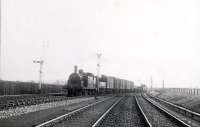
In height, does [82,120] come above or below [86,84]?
below

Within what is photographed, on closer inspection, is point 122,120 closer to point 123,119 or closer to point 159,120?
point 123,119

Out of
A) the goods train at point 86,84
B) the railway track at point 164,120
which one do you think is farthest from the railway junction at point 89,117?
the goods train at point 86,84

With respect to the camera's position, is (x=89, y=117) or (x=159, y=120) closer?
(x=89, y=117)

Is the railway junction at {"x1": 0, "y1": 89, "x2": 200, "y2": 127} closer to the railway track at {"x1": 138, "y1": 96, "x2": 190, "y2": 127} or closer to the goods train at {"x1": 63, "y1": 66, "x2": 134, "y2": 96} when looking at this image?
the railway track at {"x1": 138, "y1": 96, "x2": 190, "y2": 127}

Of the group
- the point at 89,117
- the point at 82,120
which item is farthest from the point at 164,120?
the point at 82,120

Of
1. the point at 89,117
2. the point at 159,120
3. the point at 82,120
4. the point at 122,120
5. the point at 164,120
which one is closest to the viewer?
the point at 82,120

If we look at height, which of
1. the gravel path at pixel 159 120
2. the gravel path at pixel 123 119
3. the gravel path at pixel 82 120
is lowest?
the gravel path at pixel 159 120

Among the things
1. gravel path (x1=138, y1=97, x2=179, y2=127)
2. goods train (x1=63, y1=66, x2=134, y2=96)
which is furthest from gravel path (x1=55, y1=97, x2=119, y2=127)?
goods train (x1=63, y1=66, x2=134, y2=96)

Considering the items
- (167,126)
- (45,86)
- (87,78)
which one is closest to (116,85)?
(45,86)

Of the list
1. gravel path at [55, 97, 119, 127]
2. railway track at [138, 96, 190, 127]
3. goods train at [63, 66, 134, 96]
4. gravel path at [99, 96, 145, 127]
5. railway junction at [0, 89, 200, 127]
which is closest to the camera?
gravel path at [55, 97, 119, 127]

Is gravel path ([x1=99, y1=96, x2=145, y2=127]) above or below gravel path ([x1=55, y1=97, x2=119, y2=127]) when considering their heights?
below

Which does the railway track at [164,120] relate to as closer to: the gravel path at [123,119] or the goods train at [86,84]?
the gravel path at [123,119]

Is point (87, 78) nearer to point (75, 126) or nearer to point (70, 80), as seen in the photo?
point (70, 80)

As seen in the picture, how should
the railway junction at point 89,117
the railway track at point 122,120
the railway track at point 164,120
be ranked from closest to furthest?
the railway junction at point 89,117 < the railway track at point 122,120 < the railway track at point 164,120
